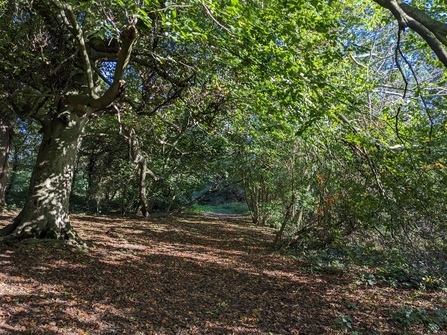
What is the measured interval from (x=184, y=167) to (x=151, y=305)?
34.8ft

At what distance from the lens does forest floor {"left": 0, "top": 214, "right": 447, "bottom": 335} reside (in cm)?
362

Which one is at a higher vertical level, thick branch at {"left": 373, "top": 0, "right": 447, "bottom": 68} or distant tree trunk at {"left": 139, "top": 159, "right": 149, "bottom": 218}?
thick branch at {"left": 373, "top": 0, "right": 447, "bottom": 68}

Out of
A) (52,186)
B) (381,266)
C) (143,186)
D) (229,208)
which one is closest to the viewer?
(52,186)

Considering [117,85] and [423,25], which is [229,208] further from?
[423,25]

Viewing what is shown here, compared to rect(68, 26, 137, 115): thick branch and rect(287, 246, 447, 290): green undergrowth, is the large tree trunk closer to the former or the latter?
rect(68, 26, 137, 115): thick branch

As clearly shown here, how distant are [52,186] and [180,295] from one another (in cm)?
338

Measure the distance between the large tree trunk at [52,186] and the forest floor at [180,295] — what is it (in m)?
0.38

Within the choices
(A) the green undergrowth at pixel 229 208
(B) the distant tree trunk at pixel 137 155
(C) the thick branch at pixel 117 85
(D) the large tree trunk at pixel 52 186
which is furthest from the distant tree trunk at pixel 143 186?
(A) the green undergrowth at pixel 229 208

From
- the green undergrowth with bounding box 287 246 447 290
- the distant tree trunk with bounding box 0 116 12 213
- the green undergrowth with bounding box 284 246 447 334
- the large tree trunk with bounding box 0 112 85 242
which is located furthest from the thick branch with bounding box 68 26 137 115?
the distant tree trunk with bounding box 0 116 12 213

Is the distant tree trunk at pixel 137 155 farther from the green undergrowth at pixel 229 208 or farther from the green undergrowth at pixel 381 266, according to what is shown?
the green undergrowth at pixel 229 208

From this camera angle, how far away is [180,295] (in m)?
4.80

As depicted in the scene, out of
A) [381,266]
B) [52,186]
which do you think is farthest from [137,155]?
[381,266]

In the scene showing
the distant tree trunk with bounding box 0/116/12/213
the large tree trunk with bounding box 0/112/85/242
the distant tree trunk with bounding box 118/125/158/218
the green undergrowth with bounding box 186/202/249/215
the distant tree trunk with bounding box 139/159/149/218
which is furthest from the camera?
the green undergrowth with bounding box 186/202/249/215

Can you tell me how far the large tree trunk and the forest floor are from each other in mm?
381
